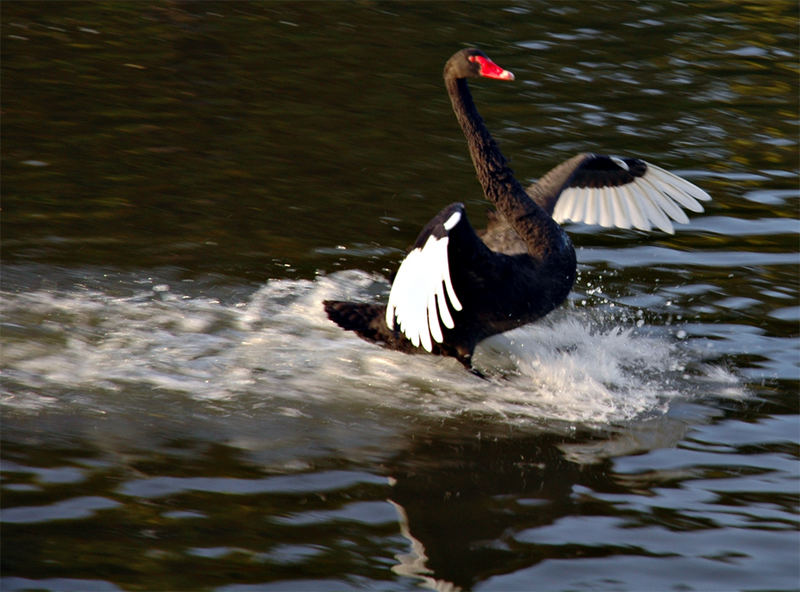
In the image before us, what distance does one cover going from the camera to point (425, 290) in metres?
4.72

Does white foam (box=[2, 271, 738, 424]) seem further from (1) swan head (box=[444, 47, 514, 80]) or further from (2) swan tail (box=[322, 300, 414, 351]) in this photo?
(1) swan head (box=[444, 47, 514, 80])

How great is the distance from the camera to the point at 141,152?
323 inches

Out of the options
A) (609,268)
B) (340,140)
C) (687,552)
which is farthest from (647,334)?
(340,140)

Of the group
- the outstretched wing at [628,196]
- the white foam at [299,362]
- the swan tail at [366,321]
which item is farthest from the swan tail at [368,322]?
the outstretched wing at [628,196]

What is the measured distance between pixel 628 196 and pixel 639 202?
0.26ft

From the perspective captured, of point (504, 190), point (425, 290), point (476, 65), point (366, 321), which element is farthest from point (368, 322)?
point (476, 65)

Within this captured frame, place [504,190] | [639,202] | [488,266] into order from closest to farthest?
[488,266]
[504,190]
[639,202]

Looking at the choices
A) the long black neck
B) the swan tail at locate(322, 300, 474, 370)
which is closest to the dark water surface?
the swan tail at locate(322, 300, 474, 370)

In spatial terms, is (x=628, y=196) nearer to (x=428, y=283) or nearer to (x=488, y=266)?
(x=488, y=266)

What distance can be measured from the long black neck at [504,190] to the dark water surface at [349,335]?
0.73m

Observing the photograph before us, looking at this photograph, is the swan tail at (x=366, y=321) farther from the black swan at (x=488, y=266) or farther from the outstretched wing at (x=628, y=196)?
the outstretched wing at (x=628, y=196)

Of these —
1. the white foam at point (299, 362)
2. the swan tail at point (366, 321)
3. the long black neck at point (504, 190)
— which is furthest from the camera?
the swan tail at point (366, 321)

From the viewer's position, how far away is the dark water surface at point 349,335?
4.18 m

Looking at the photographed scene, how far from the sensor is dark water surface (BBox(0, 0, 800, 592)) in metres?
4.18
